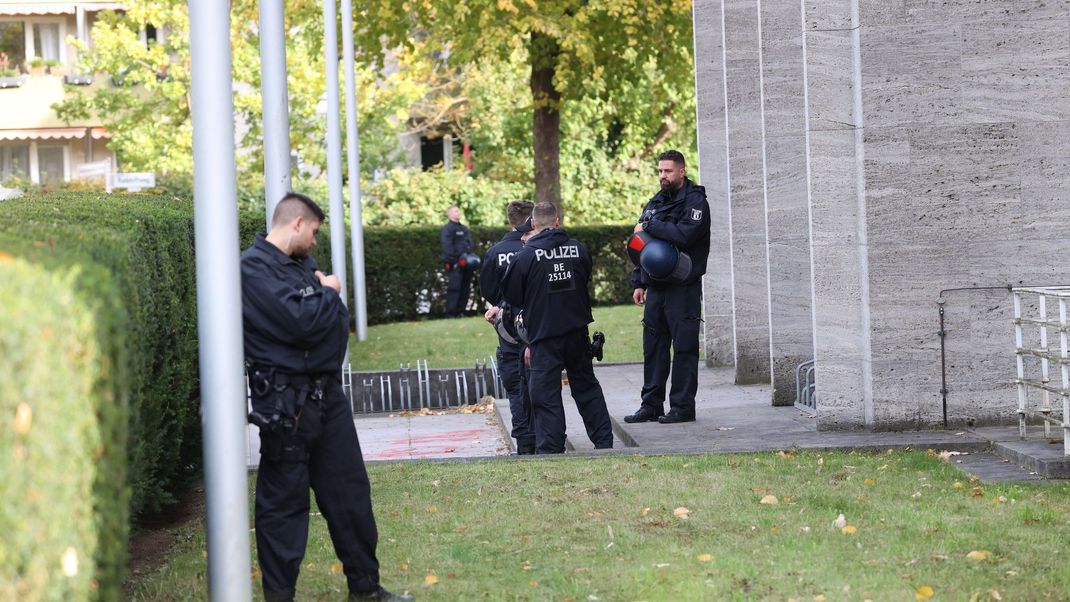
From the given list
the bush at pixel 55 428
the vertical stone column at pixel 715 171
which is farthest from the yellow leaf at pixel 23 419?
→ the vertical stone column at pixel 715 171

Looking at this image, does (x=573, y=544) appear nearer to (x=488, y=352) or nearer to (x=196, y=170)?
(x=196, y=170)

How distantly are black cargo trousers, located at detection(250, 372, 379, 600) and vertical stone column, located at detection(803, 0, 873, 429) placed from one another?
16.1 feet

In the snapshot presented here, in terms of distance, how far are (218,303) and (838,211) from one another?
234 inches

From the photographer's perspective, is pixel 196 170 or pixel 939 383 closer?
pixel 196 170

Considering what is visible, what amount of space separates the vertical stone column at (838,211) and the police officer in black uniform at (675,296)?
49.7 inches

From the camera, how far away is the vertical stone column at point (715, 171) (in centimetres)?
1639

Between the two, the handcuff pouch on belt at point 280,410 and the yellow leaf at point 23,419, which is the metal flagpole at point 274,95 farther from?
the yellow leaf at point 23,419

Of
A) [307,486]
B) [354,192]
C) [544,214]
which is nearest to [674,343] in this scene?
[544,214]

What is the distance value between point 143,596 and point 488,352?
13487mm

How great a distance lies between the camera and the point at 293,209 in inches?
251

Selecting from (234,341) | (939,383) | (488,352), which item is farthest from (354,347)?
(234,341)

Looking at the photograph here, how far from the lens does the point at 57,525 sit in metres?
3.55

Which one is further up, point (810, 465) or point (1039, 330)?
point (1039, 330)

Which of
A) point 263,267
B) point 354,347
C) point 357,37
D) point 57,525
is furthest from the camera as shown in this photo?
point 357,37
